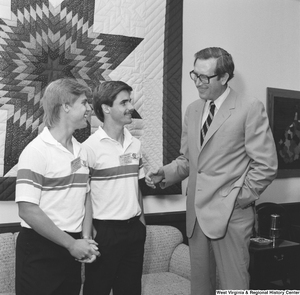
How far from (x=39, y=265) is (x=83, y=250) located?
0.19m

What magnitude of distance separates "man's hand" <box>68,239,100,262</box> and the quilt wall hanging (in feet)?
3.59

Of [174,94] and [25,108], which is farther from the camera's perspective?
[174,94]

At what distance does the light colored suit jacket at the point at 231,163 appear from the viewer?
227 cm

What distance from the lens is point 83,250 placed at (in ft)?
6.04

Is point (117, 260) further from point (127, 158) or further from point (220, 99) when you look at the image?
point (220, 99)

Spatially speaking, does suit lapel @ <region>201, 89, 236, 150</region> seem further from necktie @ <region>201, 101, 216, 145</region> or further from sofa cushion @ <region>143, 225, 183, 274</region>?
sofa cushion @ <region>143, 225, 183, 274</region>

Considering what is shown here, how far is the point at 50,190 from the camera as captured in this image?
185 centimetres

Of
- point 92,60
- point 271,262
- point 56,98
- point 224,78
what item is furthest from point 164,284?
point 92,60

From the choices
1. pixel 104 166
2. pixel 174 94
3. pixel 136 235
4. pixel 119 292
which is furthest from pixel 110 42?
pixel 119 292

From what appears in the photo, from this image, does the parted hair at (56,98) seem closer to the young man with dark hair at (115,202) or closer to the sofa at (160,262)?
the young man with dark hair at (115,202)

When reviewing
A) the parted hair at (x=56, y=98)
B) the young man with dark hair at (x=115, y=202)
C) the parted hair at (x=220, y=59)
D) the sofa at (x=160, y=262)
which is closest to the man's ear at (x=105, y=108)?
the young man with dark hair at (x=115, y=202)

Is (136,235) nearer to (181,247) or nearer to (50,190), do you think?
(50,190)

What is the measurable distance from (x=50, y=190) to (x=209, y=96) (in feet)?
3.42

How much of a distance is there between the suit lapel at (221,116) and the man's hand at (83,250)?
2.73 ft
